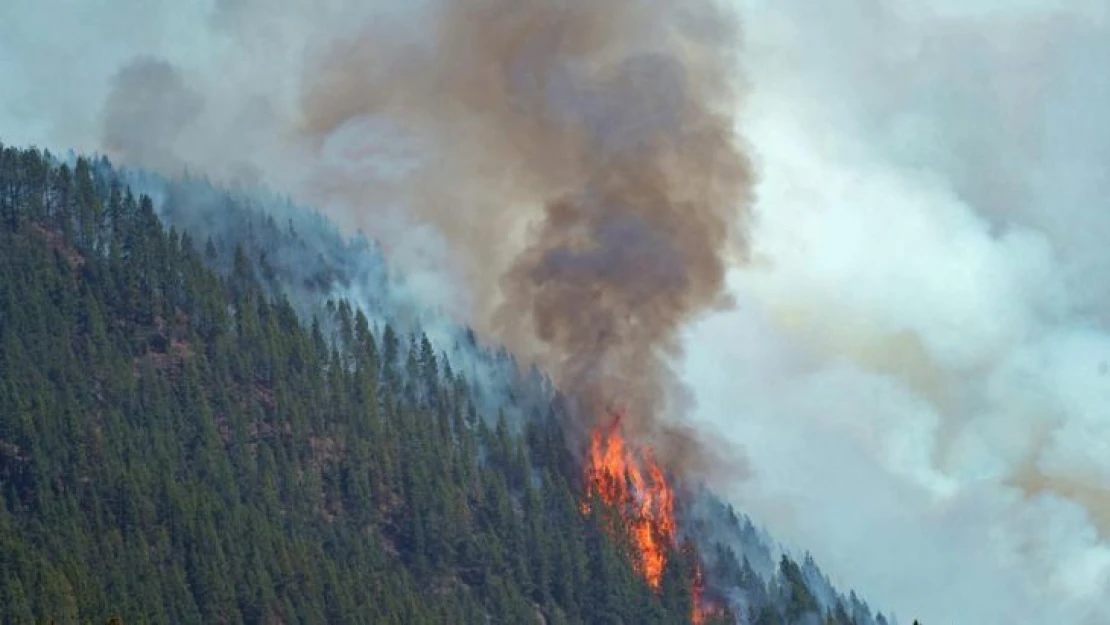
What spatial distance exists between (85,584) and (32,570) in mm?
4563

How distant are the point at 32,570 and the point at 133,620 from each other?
9.05 meters

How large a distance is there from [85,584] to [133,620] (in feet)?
15.7

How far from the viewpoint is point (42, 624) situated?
189 meters

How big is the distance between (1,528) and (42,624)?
13.6m

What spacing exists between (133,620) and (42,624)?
9.78 meters

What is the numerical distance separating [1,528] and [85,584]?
909cm

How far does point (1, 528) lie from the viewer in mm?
199375

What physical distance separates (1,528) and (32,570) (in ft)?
23.6

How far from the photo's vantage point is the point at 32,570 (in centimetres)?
19388

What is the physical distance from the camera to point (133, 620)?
19675 cm

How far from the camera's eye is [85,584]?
7721 inches
